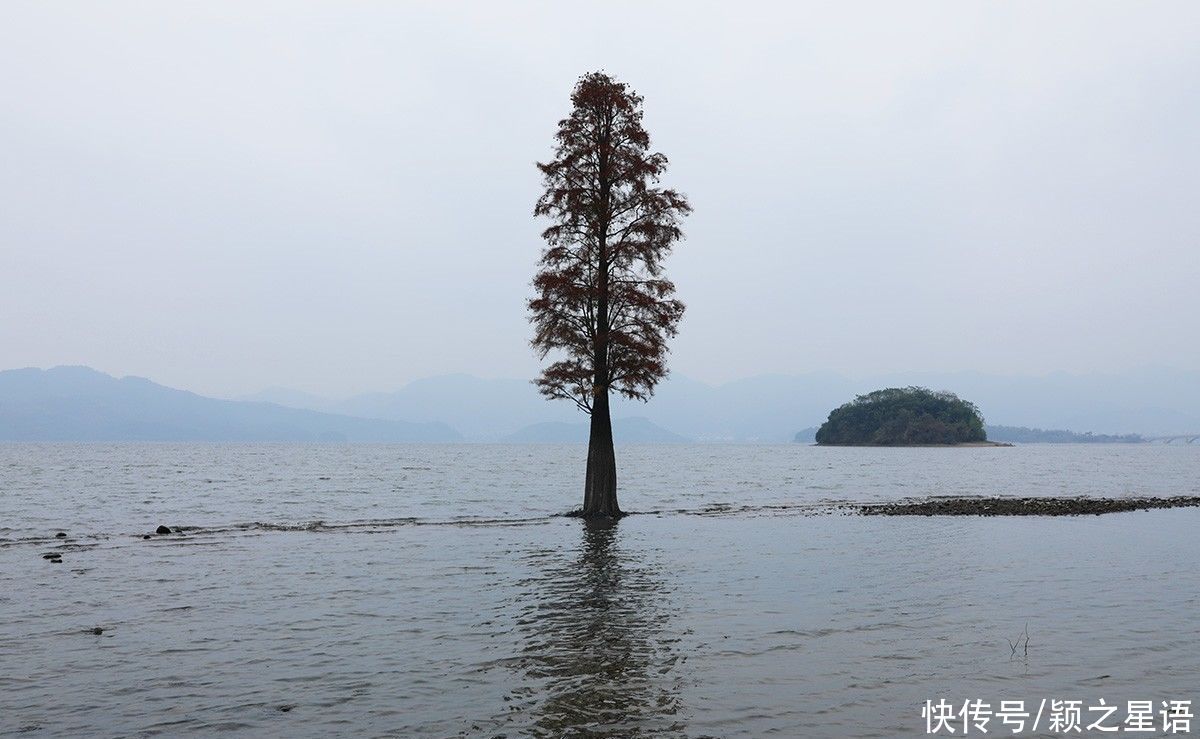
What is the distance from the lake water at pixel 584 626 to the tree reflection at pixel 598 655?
0.23 feet

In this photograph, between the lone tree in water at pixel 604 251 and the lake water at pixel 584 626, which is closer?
the lake water at pixel 584 626

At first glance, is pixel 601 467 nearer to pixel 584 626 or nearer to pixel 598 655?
pixel 584 626

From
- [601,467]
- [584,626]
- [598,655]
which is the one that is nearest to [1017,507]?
[601,467]

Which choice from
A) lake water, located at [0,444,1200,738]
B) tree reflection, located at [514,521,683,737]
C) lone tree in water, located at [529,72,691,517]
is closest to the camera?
tree reflection, located at [514,521,683,737]

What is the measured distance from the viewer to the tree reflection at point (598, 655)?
11.0 m

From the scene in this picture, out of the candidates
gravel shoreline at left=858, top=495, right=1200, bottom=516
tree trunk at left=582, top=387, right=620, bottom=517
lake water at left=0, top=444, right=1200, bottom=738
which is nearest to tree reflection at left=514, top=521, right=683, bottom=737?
lake water at left=0, top=444, right=1200, bottom=738

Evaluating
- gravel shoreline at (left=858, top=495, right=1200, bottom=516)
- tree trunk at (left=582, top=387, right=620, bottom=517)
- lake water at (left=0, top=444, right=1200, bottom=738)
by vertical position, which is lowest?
lake water at (left=0, top=444, right=1200, bottom=738)

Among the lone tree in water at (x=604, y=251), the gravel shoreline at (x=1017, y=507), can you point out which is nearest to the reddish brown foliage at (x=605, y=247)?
the lone tree in water at (x=604, y=251)

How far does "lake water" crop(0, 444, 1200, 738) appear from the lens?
1164 cm

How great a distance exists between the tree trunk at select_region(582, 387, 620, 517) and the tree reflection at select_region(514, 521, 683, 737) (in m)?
12.9

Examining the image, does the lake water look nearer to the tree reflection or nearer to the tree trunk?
the tree reflection

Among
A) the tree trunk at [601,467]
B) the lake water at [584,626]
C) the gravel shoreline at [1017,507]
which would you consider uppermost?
the tree trunk at [601,467]

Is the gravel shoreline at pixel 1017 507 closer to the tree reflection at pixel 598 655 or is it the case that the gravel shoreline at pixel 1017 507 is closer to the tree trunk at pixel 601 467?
the tree trunk at pixel 601 467

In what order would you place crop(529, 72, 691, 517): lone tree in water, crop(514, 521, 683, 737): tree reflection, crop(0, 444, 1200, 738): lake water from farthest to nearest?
crop(529, 72, 691, 517): lone tree in water < crop(0, 444, 1200, 738): lake water < crop(514, 521, 683, 737): tree reflection
